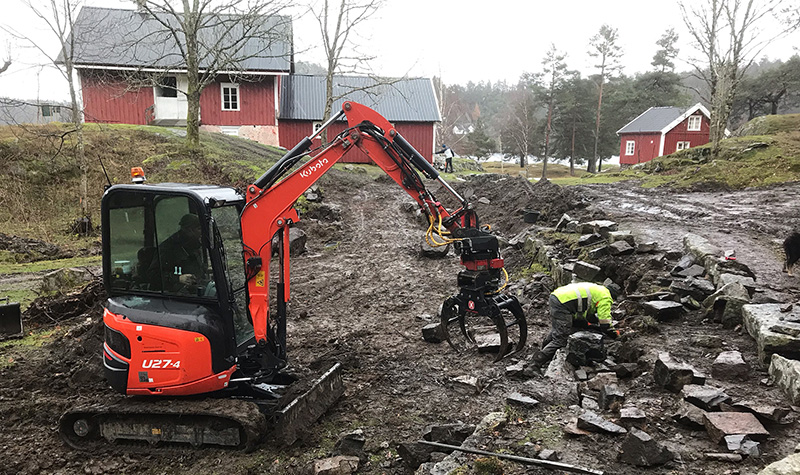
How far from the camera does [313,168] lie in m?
6.28

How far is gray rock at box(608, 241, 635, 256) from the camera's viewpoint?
33.0ft

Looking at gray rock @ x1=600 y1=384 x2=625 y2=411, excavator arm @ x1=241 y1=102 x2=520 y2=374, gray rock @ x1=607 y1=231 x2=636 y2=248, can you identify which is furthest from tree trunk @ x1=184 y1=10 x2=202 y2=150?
gray rock @ x1=600 y1=384 x2=625 y2=411

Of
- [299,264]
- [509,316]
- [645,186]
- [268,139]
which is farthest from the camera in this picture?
[268,139]

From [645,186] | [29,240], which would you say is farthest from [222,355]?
[645,186]

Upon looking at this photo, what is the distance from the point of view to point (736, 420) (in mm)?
4711

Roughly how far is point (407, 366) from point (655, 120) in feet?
136

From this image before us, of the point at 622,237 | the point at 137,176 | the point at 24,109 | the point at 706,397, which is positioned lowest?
the point at 706,397

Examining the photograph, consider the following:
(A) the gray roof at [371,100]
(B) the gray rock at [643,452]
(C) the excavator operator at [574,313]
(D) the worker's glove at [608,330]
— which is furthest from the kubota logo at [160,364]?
(A) the gray roof at [371,100]

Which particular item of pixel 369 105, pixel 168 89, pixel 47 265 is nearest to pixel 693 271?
pixel 47 265

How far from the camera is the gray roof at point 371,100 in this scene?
106 feet

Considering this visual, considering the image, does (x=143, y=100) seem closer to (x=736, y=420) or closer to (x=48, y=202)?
(x=48, y=202)

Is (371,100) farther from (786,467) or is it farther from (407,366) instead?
(786,467)

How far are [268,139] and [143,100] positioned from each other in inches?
279

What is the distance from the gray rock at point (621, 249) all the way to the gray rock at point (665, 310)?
8.32 ft
